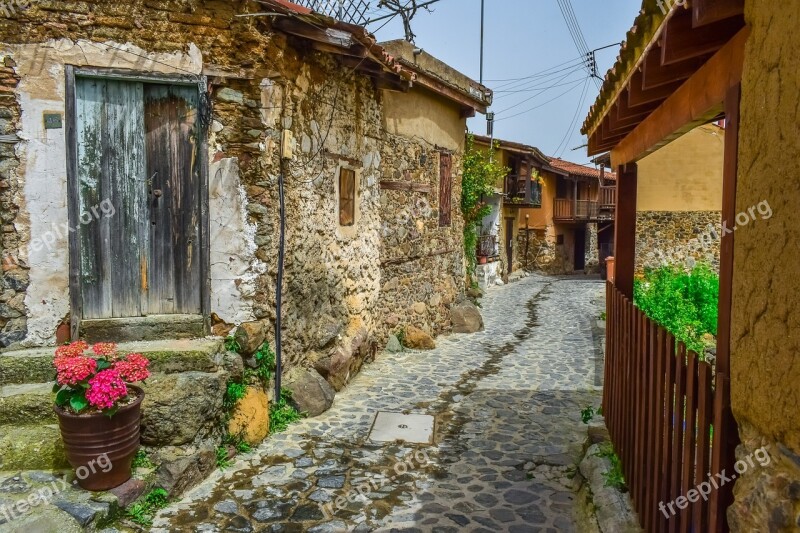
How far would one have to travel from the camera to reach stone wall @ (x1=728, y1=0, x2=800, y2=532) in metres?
1.72

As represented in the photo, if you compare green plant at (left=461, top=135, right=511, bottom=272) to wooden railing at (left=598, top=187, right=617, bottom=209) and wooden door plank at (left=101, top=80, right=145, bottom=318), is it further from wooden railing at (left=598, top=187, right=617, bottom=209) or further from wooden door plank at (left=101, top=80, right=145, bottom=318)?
wooden railing at (left=598, top=187, right=617, bottom=209)

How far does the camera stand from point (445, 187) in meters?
11.8

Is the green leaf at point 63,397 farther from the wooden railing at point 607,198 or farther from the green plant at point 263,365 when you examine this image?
the wooden railing at point 607,198

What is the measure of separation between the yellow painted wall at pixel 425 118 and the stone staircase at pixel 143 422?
17.5ft

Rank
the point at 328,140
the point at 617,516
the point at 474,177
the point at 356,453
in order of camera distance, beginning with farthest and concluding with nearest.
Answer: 1. the point at 474,177
2. the point at 328,140
3. the point at 356,453
4. the point at 617,516

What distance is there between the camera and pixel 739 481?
2084 millimetres

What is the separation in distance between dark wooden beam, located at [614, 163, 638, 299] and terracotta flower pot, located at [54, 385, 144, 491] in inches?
172

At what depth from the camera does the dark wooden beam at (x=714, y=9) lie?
2.08 m

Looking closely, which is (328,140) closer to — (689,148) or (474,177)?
(474,177)

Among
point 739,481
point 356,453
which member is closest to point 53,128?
point 356,453

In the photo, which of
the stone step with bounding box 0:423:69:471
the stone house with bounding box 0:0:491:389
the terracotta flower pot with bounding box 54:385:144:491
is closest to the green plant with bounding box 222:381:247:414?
the stone house with bounding box 0:0:491:389

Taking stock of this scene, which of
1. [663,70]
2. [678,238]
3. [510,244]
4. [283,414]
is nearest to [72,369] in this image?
[283,414]

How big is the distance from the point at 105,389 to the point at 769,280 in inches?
159

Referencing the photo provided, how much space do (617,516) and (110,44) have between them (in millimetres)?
5651
